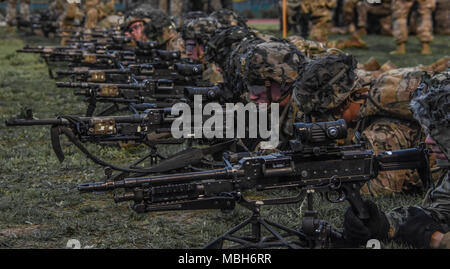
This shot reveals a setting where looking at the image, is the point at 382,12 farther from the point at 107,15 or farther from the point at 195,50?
the point at 195,50

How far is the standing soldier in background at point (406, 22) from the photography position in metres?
19.3

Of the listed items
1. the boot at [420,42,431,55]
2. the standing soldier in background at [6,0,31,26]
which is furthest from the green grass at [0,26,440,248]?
the standing soldier in background at [6,0,31,26]

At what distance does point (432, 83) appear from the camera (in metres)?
4.77

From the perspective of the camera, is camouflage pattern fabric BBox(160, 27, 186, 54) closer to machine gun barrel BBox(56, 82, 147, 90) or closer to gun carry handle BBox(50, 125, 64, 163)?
machine gun barrel BBox(56, 82, 147, 90)

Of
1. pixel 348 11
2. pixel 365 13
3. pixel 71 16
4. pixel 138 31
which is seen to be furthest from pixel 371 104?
pixel 71 16

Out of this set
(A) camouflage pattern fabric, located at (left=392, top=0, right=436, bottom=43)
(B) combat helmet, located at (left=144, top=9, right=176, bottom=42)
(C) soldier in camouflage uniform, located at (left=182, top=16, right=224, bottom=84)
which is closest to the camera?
(C) soldier in camouflage uniform, located at (left=182, top=16, right=224, bottom=84)

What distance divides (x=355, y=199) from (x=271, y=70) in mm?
→ 2617

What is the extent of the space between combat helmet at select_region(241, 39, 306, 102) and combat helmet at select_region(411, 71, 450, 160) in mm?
2466

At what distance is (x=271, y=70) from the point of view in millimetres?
7078

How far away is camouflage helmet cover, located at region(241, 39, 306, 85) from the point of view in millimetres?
7082

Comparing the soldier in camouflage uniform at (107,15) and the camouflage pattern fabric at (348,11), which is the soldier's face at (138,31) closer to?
the soldier in camouflage uniform at (107,15)

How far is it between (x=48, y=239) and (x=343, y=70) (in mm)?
3367
